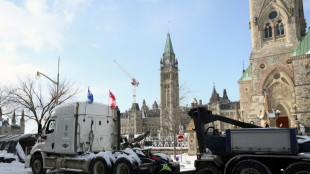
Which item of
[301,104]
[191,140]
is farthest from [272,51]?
[191,140]

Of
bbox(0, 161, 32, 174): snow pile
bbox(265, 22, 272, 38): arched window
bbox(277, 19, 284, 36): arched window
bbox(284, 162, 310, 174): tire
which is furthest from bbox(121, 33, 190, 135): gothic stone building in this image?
bbox(284, 162, 310, 174): tire

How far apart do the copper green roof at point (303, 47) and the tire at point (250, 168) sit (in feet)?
79.0

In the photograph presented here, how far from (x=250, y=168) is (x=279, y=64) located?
995 inches

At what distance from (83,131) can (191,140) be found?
1282cm

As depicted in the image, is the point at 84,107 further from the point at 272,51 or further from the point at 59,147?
the point at 272,51

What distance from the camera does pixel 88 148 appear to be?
1170cm

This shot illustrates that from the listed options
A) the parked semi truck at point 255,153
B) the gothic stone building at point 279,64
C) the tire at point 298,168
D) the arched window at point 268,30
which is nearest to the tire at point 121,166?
the parked semi truck at point 255,153

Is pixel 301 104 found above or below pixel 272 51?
below

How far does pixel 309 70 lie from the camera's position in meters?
26.7

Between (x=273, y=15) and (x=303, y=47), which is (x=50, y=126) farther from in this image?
(x=273, y=15)

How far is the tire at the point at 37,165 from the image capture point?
12312 millimetres

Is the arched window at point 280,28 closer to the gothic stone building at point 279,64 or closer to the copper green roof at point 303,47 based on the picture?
the gothic stone building at point 279,64

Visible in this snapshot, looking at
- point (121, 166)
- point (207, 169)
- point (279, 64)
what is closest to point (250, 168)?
point (207, 169)

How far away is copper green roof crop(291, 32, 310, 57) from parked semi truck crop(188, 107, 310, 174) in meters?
22.9
